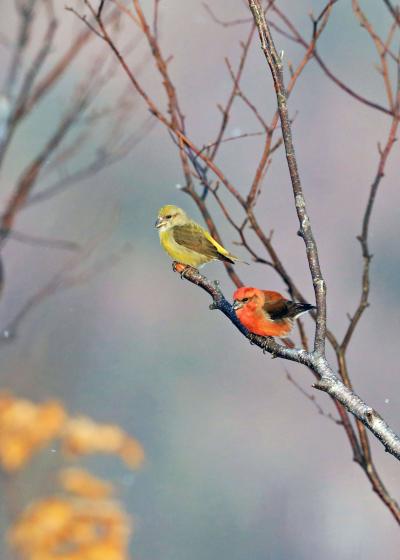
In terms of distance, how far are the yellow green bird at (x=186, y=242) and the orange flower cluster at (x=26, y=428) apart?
91 centimetres

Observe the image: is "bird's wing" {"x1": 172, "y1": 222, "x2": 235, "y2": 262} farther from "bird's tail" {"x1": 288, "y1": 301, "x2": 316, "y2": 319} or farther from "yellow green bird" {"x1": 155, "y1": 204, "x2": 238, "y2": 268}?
"bird's tail" {"x1": 288, "y1": 301, "x2": 316, "y2": 319}

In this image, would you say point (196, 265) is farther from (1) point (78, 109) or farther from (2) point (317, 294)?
(2) point (317, 294)

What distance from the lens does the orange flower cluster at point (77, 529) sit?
2.05 m

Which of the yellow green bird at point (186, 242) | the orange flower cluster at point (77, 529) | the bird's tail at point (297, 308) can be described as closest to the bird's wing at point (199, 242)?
the yellow green bird at point (186, 242)

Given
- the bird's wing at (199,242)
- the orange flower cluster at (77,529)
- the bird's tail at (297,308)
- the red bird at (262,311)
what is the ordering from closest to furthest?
the red bird at (262,311)
the bird's tail at (297,308)
the bird's wing at (199,242)
the orange flower cluster at (77,529)

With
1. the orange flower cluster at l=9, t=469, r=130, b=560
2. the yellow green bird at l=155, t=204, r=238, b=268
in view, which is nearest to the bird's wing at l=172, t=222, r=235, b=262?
the yellow green bird at l=155, t=204, r=238, b=268

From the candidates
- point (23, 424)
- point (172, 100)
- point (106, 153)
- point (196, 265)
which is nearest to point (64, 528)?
point (23, 424)

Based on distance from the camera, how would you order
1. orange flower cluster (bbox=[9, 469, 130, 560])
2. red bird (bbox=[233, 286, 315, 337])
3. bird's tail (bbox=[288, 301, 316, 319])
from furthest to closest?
1. orange flower cluster (bbox=[9, 469, 130, 560])
2. bird's tail (bbox=[288, 301, 316, 319])
3. red bird (bbox=[233, 286, 315, 337])

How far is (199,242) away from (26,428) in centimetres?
109

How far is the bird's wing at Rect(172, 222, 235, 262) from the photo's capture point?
5.21ft

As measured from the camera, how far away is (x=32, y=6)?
190 cm

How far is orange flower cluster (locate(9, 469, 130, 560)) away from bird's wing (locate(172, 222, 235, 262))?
857 millimetres

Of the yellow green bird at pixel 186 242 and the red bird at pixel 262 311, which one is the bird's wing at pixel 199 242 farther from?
the red bird at pixel 262 311

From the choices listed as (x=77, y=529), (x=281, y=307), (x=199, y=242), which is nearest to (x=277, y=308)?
(x=281, y=307)
